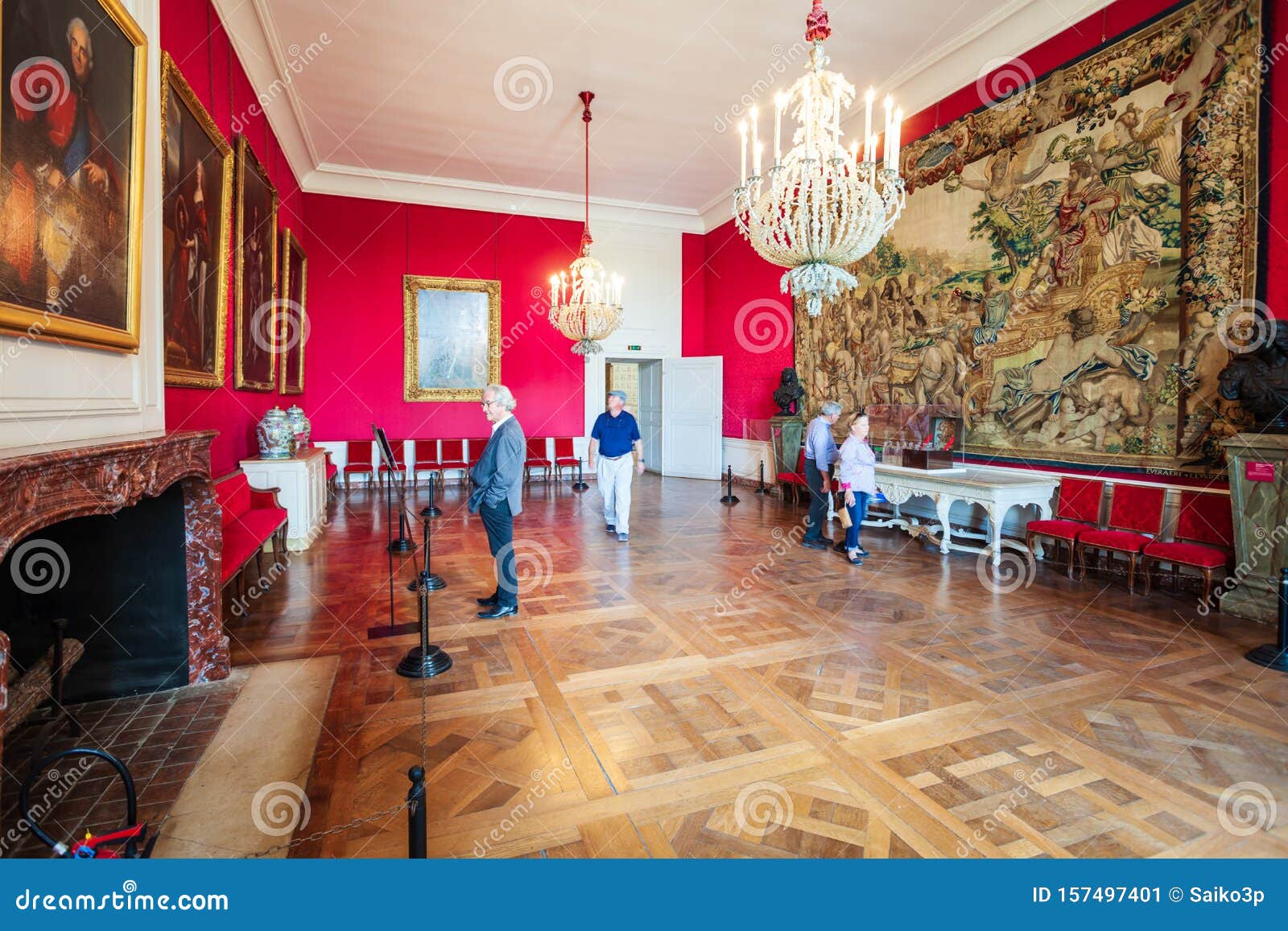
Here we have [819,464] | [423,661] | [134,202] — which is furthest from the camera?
[819,464]

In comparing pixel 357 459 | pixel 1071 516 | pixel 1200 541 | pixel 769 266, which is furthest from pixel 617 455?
pixel 357 459

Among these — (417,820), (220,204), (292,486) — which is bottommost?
(417,820)

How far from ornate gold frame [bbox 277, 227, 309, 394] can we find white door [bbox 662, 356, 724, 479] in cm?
701

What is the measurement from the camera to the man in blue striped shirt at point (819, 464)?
7047 millimetres

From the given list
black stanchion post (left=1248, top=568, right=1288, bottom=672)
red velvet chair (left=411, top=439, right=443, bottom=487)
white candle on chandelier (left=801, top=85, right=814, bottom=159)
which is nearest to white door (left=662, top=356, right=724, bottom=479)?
red velvet chair (left=411, top=439, right=443, bottom=487)

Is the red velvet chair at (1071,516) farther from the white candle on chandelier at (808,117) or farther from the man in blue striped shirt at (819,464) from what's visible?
the white candle on chandelier at (808,117)

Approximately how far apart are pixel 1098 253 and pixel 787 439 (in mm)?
5305

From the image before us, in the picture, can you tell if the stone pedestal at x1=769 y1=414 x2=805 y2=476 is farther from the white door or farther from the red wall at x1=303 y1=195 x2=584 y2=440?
the red wall at x1=303 y1=195 x2=584 y2=440

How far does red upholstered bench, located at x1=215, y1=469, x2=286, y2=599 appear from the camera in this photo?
14.2 feet

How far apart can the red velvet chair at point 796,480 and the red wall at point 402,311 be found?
4.52m

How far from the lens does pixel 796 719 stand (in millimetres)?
3057

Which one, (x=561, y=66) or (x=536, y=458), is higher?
(x=561, y=66)

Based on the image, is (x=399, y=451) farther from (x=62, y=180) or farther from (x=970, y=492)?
(x=970, y=492)

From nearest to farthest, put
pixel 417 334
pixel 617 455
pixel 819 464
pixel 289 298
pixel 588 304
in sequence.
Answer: pixel 819 464, pixel 617 455, pixel 588 304, pixel 289 298, pixel 417 334
